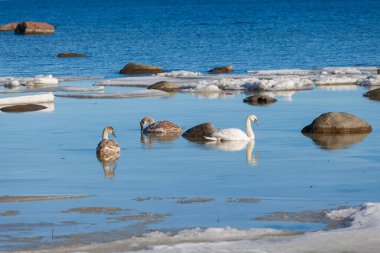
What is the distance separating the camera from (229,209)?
14906mm

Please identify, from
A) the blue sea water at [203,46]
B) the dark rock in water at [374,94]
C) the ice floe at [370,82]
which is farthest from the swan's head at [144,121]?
the blue sea water at [203,46]

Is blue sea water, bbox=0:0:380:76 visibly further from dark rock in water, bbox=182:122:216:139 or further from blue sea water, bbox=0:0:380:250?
dark rock in water, bbox=182:122:216:139

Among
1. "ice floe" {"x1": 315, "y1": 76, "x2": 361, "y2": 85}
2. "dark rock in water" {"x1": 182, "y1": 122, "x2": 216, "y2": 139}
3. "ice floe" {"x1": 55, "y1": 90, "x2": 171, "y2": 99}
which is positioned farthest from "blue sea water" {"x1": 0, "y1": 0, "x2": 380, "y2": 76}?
"dark rock in water" {"x1": 182, "y1": 122, "x2": 216, "y2": 139}

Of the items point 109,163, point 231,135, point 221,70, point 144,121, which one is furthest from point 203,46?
point 109,163

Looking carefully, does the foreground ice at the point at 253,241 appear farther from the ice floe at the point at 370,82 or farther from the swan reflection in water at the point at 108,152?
the ice floe at the point at 370,82

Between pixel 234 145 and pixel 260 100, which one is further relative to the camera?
pixel 260 100

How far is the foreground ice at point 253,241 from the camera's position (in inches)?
493

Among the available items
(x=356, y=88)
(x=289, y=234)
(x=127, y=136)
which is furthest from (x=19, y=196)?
(x=356, y=88)

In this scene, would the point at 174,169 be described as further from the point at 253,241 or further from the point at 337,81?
the point at 337,81

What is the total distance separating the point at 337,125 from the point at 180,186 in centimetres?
728

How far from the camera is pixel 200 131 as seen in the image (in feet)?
74.9

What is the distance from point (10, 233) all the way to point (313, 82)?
25.2 meters

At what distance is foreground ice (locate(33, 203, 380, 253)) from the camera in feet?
41.1

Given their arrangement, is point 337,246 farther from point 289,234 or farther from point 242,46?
point 242,46
